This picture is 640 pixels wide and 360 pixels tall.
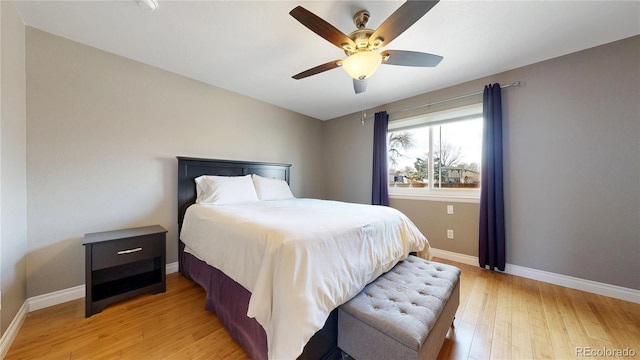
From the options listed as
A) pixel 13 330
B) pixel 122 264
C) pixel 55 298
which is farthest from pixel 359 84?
pixel 55 298

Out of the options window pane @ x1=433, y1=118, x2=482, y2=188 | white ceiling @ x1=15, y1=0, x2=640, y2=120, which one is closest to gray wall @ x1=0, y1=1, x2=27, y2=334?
white ceiling @ x1=15, y1=0, x2=640, y2=120

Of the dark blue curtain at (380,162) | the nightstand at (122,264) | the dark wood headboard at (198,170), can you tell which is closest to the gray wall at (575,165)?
the dark blue curtain at (380,162)

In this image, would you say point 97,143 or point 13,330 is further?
point 97,143

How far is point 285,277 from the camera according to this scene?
1.05 m

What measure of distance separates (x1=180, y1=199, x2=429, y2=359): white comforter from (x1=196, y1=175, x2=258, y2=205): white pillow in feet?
2.26

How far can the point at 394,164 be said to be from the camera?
354cm

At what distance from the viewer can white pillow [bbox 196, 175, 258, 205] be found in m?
2.41

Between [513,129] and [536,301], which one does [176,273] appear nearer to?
[536,301]

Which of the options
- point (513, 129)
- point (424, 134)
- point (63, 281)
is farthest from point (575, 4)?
point (63, 281)

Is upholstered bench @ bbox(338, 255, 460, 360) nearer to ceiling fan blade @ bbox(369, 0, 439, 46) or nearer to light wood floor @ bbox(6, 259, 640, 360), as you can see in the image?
light wood floor @ bbox(6, 259, 640, 360)

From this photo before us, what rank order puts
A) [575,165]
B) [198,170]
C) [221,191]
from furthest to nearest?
[198,170] < [221,191] < [575,165]

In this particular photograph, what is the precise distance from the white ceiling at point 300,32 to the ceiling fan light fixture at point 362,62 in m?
0.36

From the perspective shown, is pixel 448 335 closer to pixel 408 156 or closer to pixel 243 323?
pixel 243 323

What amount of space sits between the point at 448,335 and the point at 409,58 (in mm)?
2083
